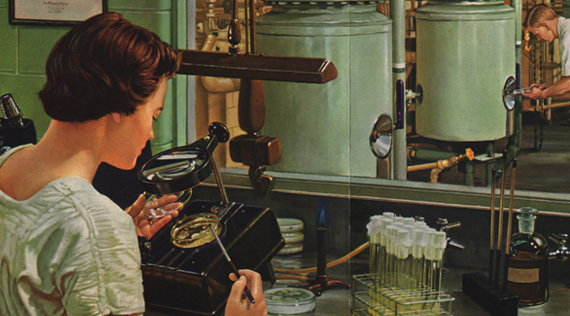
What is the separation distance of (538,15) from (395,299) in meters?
0.73

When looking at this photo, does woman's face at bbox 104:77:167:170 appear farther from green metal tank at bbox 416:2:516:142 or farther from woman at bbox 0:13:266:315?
green metal tank at bbox 416:2:516:142

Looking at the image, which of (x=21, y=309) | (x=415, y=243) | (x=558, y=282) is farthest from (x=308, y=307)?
(x=21, y=309)

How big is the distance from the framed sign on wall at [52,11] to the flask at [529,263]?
4.00 feet

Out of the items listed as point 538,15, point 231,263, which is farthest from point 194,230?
point 538,15

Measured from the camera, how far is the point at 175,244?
1.85 metres

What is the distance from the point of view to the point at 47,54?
229cm

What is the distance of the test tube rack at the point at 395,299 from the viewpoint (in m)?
1.85

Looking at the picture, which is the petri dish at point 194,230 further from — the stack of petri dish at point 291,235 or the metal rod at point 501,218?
the metal rod at point 501,218

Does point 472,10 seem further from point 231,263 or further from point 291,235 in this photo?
point 231,263

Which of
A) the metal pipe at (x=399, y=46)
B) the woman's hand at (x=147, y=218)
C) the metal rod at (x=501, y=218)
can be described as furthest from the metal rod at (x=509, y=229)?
the woman's hand at (x=147, y=218)

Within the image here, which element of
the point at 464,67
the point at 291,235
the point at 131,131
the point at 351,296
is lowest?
the point at 351,296

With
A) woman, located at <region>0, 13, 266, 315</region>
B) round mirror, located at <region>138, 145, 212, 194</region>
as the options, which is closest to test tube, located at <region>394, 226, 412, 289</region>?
round mirror, located at <region>138, 145, 212, 194</region>

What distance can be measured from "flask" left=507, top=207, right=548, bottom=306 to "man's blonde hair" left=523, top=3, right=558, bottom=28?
43cm

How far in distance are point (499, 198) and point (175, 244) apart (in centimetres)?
79
